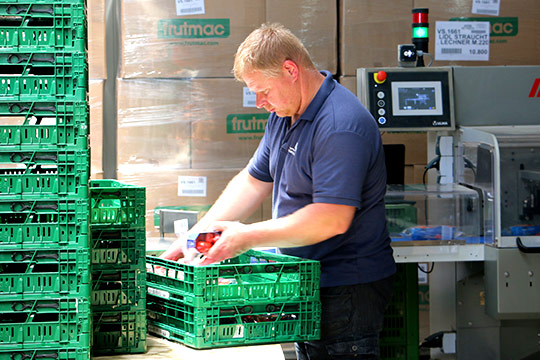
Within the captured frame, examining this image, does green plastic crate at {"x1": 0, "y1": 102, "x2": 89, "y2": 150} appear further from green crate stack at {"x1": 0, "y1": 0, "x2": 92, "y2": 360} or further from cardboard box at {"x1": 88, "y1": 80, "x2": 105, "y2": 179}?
cardboard box at {"x1": 88, "y1": 80, "x2": 105, "y2": 179}

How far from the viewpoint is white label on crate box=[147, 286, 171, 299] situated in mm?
1977

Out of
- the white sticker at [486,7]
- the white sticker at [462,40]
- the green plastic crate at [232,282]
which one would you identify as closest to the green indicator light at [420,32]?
the white sticker at [462,40]

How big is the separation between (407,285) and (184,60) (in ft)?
5.12

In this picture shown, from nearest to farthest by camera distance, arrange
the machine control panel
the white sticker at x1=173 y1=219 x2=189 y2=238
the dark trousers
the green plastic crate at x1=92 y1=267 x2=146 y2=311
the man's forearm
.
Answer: the green plastic crate at x1=92 y1=267 x2=146 y2=311 → the dark trousers → the man's forearm → the white sticker at x1=173 y1=219 x2=189 y2=238 → the machine control panel

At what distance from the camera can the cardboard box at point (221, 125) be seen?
372 centimetres

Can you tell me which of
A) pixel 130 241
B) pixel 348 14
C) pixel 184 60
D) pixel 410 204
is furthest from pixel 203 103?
pixel 130 241

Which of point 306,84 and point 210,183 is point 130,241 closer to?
point 306,84

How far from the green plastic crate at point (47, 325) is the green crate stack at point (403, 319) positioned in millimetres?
1902

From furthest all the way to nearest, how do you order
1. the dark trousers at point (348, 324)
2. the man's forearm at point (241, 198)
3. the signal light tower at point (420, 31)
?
the signal light tower at point (420, 31)
the man's forearm at point (241, 198)
the dark trousers at point (348, 324)

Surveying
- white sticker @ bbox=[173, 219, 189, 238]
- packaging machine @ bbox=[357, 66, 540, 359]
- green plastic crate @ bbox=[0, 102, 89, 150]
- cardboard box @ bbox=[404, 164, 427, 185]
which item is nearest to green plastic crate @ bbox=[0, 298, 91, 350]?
green plastic crate @ bbox=[0, 102, 89, 150]

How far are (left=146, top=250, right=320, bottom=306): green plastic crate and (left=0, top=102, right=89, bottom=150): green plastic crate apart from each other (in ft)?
1.50

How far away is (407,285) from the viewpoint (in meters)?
3.28

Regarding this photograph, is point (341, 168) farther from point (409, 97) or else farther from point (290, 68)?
point (409, 97)

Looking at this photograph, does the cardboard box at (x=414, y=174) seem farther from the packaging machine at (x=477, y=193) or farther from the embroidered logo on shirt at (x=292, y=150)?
the embroidered logo on shirt at (x=292, y=150)
